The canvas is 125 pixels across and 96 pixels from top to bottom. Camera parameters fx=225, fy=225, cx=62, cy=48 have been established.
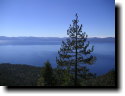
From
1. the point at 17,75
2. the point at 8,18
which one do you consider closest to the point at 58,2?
the point at 8,18

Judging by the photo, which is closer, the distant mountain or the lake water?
the lake water

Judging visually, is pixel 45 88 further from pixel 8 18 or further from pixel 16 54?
pixel 8 18

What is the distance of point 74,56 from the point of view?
187 inches

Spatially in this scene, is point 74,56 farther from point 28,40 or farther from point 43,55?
point 28,40

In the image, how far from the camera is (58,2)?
4770 mm

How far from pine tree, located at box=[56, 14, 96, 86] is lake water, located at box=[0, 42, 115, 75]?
12 cm

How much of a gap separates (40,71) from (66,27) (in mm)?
1068

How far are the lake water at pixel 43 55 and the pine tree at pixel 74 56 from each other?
0.40 feet

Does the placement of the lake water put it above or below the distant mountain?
below

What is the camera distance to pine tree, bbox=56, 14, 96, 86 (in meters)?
4.68

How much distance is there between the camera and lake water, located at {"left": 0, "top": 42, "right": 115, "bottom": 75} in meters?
4.58

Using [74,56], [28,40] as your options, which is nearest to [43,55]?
[28,40]

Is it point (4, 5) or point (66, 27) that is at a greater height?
point (4, 5)

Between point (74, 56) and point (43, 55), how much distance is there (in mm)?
653
